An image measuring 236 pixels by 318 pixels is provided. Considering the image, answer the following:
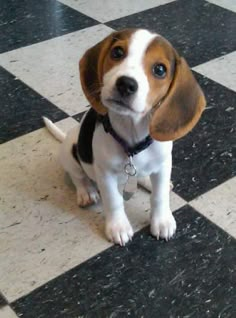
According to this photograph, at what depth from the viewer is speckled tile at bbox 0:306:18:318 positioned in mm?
1054

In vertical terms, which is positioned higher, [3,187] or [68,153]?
[68,153]

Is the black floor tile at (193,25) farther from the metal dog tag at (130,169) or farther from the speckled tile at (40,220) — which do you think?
the metal dog tag at (130,169)

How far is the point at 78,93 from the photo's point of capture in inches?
66.2

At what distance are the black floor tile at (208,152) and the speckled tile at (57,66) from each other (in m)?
0.34

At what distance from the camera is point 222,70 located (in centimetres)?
179

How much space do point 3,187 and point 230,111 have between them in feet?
2.18

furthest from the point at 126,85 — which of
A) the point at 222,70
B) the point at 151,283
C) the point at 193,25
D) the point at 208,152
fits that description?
the point at 193,25

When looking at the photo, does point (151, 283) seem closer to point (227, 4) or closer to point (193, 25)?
point (193, 25)

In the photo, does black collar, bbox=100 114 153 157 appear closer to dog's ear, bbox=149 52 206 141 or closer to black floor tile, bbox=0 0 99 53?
dog's ear, bbox=149 52 206 141

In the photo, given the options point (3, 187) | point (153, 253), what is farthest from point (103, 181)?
point (3, 187)

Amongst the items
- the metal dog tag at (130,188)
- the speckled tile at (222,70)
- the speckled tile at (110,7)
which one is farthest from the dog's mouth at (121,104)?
the speckled tile at (110,7)

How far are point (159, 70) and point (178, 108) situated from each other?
0.26ft

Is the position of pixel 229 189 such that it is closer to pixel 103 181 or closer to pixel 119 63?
pixel 103 181

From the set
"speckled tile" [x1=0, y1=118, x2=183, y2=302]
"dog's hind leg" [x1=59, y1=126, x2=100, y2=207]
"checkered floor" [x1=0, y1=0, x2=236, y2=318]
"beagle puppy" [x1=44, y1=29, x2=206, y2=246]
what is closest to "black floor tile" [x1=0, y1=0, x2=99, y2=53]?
"checkered floor" [x1=0, y1=0, x2=236, y2=318]
